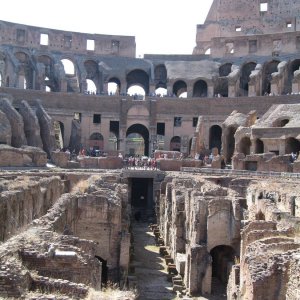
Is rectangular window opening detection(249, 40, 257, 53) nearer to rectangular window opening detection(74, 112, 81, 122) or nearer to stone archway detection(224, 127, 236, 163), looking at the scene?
stone archway detection(224, 127, 236, 163)

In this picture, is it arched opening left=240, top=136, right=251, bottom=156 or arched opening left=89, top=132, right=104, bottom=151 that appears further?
arched opening left=89, top=132, right=104, bottom=151

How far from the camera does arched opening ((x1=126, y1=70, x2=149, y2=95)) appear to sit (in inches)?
2307

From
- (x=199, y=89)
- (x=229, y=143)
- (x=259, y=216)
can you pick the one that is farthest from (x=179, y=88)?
(x=259, y=216)

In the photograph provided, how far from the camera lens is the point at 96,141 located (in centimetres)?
5203

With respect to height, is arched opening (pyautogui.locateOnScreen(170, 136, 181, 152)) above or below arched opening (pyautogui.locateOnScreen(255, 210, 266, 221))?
above

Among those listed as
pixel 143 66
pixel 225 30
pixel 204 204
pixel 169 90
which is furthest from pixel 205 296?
pixel 225 30

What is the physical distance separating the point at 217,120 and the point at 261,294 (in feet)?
136

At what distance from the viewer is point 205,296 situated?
16.2 m

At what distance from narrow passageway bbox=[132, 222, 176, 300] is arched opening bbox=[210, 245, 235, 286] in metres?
1.90

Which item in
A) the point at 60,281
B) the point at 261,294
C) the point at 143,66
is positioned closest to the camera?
the point at 60,281

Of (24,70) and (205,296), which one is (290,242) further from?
(24,70)

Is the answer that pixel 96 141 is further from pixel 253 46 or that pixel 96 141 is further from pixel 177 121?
pixel 253 46

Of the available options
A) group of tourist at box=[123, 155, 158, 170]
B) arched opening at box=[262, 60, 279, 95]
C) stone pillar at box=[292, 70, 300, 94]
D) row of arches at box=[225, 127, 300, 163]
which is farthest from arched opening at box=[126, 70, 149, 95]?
group of tourist at box=[123, 155, 158, 170]

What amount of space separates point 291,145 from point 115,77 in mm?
24026
